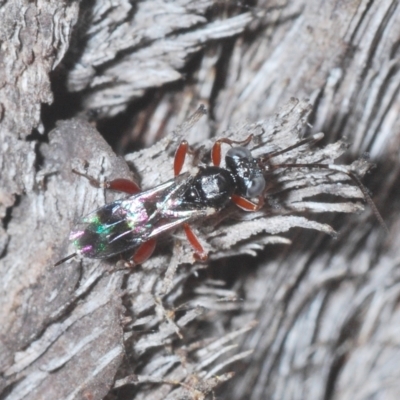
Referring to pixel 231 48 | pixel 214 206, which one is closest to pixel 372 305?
pixel 214 206

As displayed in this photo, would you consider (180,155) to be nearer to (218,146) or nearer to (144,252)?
(218,146)

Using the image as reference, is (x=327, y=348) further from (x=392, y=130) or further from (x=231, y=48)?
(x=231, y=48)

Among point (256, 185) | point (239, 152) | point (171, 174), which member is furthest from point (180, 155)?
point (256, 185)

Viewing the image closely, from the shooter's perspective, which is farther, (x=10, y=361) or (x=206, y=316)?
(x=206, y=316)

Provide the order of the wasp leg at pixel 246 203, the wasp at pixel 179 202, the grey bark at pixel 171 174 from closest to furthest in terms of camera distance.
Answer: the grey bark at pixel 171 174, the wasp at pixel 179 202, the wasp leg at pixel 246 203

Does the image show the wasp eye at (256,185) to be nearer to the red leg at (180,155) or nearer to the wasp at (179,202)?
the wasp at (179,202)

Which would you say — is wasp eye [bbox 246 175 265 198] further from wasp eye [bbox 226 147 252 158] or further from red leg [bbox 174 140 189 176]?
red leg [bbox 174 140 189 176]

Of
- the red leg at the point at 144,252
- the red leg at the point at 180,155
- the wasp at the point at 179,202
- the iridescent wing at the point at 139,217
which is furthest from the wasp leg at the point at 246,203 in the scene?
the red leg at the point at 144,252
